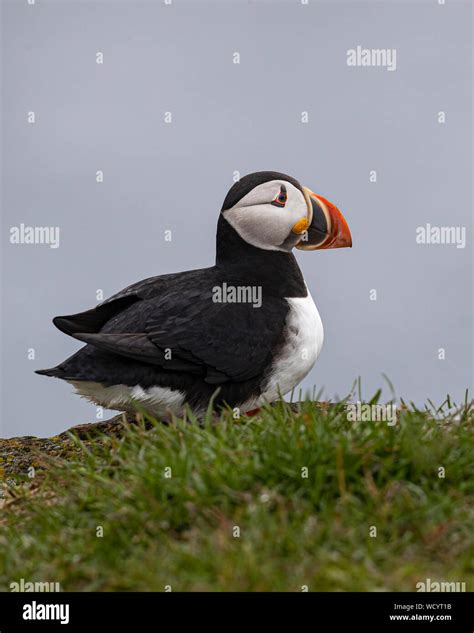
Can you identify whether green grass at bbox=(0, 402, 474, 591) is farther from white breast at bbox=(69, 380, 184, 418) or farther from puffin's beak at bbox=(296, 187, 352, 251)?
puffin's beak at bbox=(296, 187, 352, 251)

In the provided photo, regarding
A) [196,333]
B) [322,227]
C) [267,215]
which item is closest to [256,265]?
[267,215]

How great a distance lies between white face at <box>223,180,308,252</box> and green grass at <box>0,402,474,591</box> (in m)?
2.73

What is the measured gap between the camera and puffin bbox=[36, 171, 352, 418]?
7727 mm

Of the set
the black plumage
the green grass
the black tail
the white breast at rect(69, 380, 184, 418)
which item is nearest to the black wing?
the black plumage

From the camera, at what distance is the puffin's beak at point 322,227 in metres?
8.91

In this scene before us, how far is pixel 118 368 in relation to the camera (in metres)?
7.77

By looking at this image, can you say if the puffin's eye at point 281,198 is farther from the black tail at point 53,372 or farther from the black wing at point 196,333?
the black tail at point 53,372

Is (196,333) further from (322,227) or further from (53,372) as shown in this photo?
(322,227)

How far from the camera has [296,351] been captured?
817 centimetres

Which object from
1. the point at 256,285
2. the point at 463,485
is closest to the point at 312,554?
the point at 463,485
